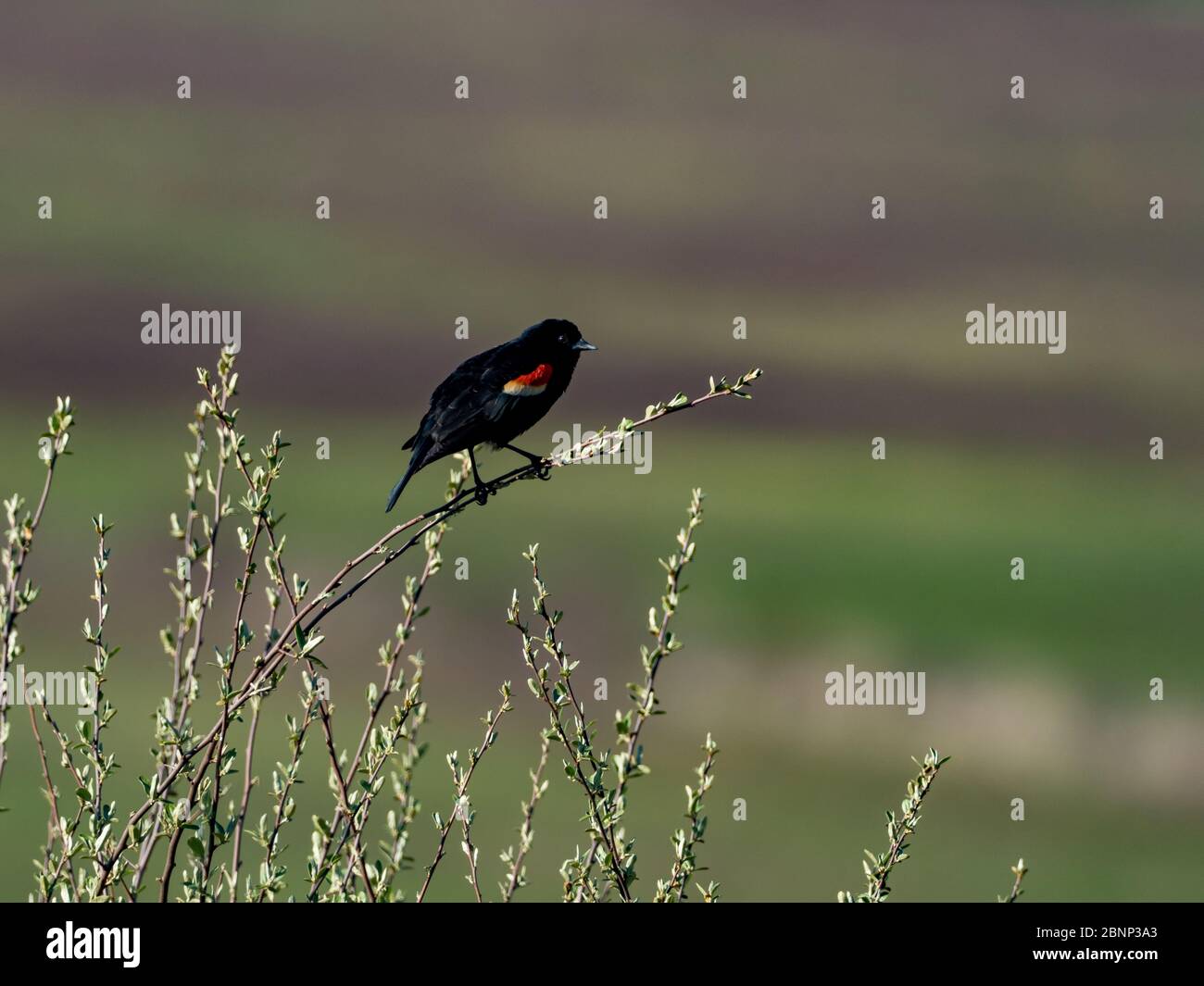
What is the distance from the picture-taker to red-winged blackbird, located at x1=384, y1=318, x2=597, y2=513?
16.8ft

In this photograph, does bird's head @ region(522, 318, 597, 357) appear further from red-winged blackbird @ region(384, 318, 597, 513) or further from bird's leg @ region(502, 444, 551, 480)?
bird's leg @ region(502, 444, 551, 480)

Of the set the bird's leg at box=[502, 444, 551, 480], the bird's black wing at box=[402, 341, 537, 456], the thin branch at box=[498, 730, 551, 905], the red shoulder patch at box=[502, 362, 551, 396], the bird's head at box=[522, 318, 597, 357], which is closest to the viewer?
the thin branch at box=[498, 730, 551, 905]

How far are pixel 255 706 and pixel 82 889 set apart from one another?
54cm

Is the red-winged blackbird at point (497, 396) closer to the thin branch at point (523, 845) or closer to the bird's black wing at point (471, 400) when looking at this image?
the bird's black wing at point (471, 400)

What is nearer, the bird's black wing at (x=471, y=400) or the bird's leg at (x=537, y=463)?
the bird's leg at (x=537, y=463)

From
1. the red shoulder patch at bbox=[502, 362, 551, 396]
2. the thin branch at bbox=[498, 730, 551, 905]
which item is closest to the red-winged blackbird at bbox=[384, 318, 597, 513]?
the red shoulder patch at bbox=[502, 362, 551, 396]

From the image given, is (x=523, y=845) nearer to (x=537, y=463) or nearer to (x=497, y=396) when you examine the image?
(x=537, y=463)

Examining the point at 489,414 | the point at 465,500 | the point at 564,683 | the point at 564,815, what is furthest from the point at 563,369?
the point at 564,815

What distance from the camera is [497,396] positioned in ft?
17.4

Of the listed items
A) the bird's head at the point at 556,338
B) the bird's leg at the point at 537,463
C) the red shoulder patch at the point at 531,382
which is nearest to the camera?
the bird's leg at the point at 537,463

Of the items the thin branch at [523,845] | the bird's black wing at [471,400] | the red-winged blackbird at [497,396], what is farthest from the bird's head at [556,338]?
the thin branch at [523,845]

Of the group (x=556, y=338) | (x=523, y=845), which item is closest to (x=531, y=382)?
(x=556, y=338)

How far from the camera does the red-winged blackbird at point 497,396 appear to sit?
5105 millimetres

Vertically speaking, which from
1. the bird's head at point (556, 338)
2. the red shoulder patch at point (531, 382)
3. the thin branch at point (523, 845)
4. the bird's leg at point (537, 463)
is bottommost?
the thin branch at point (523, 845)
